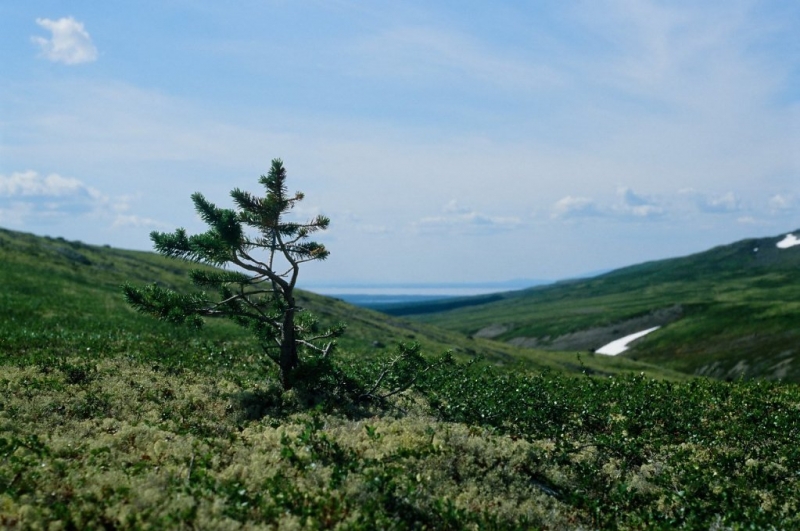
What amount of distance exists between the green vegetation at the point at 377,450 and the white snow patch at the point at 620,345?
11860 centimetres

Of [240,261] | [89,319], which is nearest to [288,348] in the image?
[240,261]

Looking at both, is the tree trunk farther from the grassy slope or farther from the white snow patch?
the white snow patch

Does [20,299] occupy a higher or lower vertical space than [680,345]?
higher

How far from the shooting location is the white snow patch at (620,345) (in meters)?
134

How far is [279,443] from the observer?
12344 mm

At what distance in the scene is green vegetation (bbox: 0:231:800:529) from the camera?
9.34 m

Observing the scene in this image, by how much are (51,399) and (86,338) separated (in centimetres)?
1252

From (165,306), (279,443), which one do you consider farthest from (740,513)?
(165,306)

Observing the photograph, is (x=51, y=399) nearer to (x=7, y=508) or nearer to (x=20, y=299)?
(x=7, y=508)

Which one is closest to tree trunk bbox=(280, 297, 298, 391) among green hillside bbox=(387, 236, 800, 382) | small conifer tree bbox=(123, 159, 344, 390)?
small conifer tree bbox=(123, 159, 344, 390)

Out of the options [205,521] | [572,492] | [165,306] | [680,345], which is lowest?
[680,345]

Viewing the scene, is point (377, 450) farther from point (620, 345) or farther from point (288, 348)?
point (620, 345)

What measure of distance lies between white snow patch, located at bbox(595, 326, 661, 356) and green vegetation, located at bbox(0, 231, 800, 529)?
119 meters

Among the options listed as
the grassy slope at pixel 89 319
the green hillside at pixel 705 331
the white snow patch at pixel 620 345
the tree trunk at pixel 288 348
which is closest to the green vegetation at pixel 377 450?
the tree trunk at pixel 288 348
